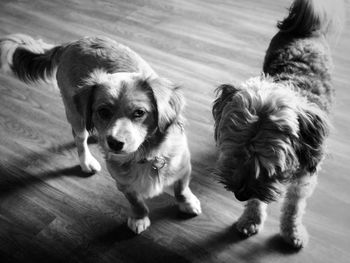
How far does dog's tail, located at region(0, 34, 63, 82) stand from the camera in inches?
72.1

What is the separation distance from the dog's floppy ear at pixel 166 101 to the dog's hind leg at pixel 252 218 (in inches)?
25.8

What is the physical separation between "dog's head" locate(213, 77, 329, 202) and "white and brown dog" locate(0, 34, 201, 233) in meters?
0.31

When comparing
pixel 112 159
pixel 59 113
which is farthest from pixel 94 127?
pixel 59 113

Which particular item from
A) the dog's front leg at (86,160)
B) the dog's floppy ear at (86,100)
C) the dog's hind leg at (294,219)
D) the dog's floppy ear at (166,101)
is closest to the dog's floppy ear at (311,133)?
the dog's hind leg at (294,219)

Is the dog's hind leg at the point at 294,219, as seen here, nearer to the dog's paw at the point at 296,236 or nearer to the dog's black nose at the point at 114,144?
the dog's paw at the point at 296,236

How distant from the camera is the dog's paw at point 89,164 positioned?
2.06m

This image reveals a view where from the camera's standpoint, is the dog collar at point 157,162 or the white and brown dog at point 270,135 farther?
the dog collar at point 157,162

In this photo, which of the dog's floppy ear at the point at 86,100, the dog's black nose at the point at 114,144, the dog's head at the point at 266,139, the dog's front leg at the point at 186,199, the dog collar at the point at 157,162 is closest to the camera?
the dog's head at the point at 266,139

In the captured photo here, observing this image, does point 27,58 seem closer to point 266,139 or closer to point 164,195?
point 164,195

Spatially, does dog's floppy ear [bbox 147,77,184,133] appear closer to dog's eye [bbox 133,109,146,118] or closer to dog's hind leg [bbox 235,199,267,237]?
dog's eye [bbox 133,109,146,118]

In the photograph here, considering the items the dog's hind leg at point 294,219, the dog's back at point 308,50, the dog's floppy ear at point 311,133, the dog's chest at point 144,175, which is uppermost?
the dog's back at point 308,50

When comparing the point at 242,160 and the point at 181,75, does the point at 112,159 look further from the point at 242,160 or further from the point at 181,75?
the point at 181,75

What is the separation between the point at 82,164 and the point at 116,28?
162cm

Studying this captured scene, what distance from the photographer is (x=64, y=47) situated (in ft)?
5.88
